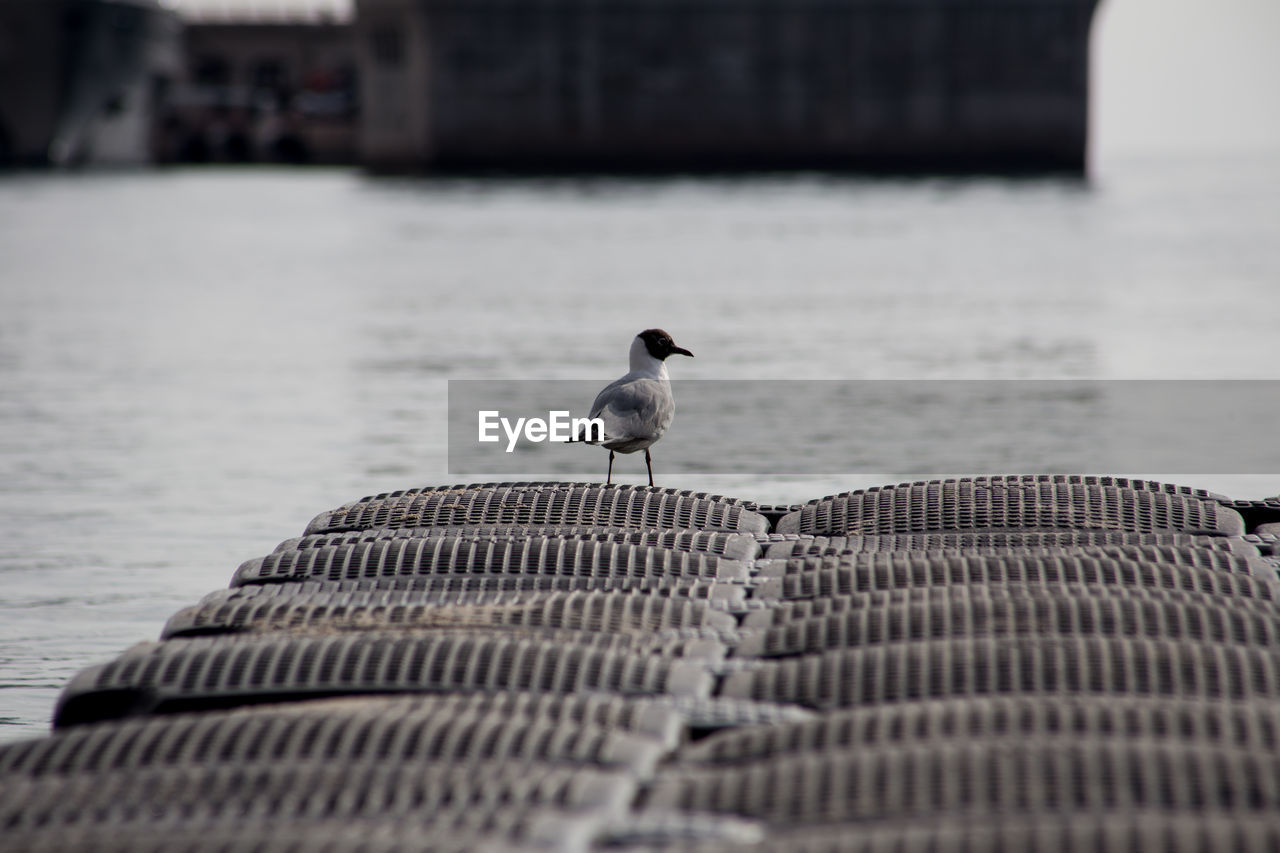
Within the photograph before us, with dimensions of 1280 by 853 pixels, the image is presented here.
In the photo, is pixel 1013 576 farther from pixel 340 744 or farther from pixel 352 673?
pixel 340 744

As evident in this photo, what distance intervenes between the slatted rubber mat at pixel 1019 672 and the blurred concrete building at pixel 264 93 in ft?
469

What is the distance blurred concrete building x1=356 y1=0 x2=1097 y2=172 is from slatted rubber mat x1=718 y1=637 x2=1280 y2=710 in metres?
91.1

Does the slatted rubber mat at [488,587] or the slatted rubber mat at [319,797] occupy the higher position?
the slatted rubber mat at [319,797]

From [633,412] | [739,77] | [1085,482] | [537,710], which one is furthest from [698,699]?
[739,77]

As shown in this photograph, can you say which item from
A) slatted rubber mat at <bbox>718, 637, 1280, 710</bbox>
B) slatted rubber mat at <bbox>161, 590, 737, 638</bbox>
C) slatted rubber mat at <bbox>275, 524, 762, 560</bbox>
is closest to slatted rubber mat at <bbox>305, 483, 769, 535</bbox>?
slatted rubber mat at <bbox>275, 524, 762, 560</bbox>

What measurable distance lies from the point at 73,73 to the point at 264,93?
45.8 m

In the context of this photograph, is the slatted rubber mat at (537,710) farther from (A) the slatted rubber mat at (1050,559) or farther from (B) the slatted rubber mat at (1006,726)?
(A) the slatted rubber mat at (1050,559)

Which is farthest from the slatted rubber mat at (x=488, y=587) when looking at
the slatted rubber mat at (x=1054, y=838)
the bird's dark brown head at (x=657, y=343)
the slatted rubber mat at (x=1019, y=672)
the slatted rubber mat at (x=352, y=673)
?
the bird's dark brown head at (x=657, y=343)

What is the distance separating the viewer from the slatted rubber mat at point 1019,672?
4.60 meters

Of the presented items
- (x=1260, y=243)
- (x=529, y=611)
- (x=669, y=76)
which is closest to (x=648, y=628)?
(x=529, y=611)

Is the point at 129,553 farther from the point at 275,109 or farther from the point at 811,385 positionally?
the point at 275,109

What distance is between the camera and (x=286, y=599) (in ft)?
19.3

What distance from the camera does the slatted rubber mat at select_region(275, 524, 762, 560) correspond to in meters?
6.86

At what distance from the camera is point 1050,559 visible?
19.9 ft
